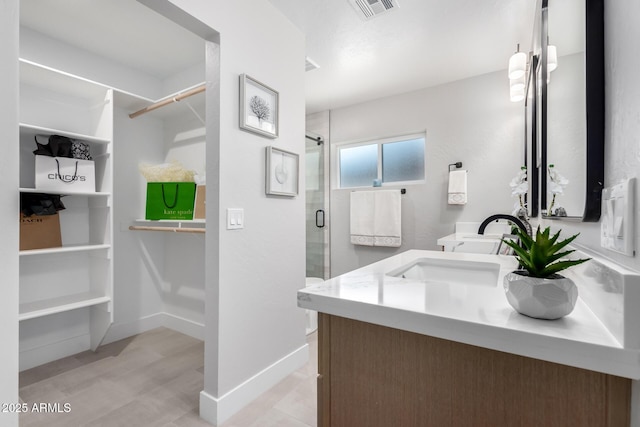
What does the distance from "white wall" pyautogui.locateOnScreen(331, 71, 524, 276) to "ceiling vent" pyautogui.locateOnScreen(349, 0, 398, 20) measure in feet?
4.81

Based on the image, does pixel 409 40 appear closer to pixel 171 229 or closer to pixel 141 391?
pixel 171 229

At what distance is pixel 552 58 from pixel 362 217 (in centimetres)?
251

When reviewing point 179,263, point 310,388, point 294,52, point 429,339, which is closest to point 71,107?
point 179,263

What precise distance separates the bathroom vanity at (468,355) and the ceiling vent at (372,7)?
1.83m

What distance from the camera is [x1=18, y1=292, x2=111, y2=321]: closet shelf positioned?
1875 mm

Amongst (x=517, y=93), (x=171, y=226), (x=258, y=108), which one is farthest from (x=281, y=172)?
(x=517, y=93)

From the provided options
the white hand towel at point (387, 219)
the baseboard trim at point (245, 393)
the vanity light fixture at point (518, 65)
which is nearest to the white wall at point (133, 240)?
the baseboard trim at point (245, 393)

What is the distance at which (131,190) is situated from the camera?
2652mm

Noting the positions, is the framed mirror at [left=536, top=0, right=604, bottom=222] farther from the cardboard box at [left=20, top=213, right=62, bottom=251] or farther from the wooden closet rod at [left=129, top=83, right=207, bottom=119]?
the cardboard box at [left=20, top=213, right=62, bottom=251]

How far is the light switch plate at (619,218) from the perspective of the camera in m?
0.50

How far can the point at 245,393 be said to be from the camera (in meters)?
1.65

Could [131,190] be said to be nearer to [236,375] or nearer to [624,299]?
[236,375]

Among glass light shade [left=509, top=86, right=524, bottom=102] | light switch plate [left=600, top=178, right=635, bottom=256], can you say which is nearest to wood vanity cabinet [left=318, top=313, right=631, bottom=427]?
light switch plate [left=600, top=178, right=635, bottom=256]

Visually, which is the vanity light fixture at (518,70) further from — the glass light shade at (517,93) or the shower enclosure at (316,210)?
the shower enclosure at (316,210)
